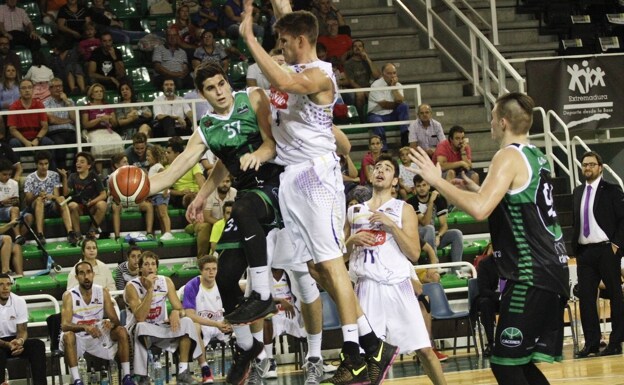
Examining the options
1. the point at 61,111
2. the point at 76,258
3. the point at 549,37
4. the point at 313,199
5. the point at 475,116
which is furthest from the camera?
the point at 549,37

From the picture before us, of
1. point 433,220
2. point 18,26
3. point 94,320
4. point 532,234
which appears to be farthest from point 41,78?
point 532,234

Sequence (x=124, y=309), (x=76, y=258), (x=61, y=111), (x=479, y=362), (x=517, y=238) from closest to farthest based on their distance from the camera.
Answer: (x=517, y=238)
(x=479, y=362)
(x=124, y=309)
(x=76, y=258)
(x=61, y=111)

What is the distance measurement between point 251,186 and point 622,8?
13842 mm

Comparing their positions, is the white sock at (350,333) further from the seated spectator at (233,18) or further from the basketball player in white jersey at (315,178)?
the seated spectator at (233,18)

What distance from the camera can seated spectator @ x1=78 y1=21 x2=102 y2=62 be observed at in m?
16.9

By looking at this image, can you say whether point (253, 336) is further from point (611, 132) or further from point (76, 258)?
point (611, 132)

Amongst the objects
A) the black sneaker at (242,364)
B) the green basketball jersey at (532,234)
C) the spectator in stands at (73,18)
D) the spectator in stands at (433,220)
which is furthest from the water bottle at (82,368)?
the green basketball jersey at (532,234)

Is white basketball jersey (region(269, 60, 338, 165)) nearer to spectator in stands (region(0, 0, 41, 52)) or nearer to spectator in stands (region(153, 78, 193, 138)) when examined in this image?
spectator in stands (region(153, 78, 193, 138))

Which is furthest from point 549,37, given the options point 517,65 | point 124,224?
point 124,224

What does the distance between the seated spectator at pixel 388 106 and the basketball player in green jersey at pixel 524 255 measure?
1016 cm

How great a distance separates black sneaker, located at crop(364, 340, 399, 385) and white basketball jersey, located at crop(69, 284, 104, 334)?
244 inches

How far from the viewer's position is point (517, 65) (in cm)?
1847

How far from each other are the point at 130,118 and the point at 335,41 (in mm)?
3696

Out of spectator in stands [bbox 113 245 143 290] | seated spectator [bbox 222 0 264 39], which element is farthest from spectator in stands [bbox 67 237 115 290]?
seated spectator [bbox 222 0 264 39]
